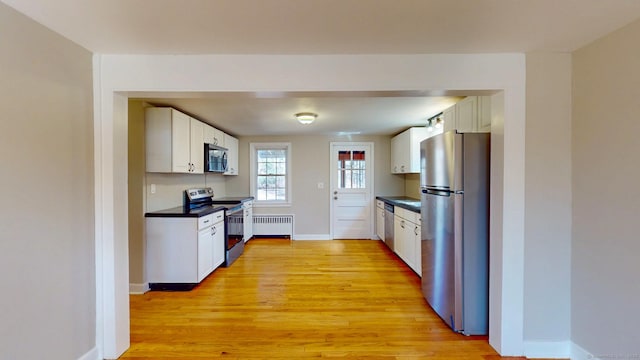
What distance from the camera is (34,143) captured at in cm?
152

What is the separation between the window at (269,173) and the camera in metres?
5.84

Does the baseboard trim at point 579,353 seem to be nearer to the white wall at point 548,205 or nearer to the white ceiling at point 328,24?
the white wall at point 548,205

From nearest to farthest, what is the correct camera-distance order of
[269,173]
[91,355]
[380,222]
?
[91,355] → [380,222] → [269,173]

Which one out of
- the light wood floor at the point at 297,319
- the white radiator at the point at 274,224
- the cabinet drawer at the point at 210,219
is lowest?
the light wood floor at the point at 297,319

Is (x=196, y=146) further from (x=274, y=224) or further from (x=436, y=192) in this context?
(x=436, y=192)

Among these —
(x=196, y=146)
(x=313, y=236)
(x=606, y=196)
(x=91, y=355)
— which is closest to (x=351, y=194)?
(x=313, y=236)

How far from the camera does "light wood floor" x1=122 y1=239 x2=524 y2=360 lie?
2082mm

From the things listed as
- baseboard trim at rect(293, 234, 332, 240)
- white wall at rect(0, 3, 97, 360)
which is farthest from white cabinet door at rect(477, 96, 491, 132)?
baseboard trim at rect(293, 234, 332, 240)

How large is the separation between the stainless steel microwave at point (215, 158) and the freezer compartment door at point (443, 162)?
2951mm

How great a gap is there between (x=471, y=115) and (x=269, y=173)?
4.15 meters

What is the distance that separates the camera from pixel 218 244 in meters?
3.73

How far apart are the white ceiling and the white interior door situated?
375cm

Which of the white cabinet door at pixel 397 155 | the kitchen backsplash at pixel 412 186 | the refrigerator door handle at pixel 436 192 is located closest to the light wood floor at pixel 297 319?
the refrigerator door handle at pixel 436 192

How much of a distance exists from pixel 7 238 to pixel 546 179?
3311 millimetres
